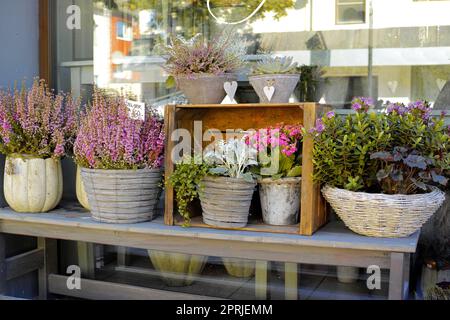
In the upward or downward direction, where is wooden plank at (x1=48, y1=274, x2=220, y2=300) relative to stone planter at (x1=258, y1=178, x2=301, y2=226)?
downward

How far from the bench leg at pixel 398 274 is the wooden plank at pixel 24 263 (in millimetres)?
1827

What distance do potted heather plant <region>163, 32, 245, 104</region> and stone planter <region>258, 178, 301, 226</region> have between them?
0.45m

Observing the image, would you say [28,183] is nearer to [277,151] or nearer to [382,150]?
[277,151]

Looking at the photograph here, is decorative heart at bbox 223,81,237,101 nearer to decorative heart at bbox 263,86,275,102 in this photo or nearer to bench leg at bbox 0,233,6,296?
decorative heart at bbox 263,86,275,102

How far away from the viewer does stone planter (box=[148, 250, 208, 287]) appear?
2.72 metres

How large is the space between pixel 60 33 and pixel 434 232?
2.26 metres

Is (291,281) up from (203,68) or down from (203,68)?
down

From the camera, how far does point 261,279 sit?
261 centimetres

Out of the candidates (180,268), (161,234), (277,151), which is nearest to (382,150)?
(277,151)

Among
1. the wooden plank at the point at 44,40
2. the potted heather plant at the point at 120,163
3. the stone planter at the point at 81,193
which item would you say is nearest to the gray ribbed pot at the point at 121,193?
the potted heather plant at the point at 120,163

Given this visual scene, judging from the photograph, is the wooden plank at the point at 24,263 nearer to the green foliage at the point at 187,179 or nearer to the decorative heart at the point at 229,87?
the green foliage at the point at 187,179

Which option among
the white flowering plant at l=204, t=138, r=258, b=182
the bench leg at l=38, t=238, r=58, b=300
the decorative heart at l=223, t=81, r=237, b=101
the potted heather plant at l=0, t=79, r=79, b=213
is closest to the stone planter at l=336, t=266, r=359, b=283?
the white flowering plant at l=204, t=138, r=258, b=182

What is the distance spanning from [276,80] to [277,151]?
29 cm

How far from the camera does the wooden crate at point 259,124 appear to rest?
1.99 meters
